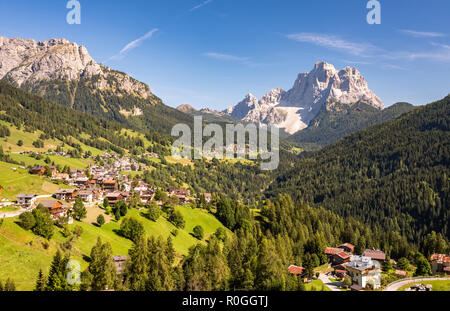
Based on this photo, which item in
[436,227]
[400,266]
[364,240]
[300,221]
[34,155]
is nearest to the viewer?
[400,266]

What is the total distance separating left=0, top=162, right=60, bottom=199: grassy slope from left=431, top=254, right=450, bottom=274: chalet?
134 meters

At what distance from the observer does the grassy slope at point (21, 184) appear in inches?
3809

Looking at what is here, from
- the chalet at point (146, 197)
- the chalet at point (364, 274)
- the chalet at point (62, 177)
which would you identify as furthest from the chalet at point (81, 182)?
the chalet at point (364, 274)

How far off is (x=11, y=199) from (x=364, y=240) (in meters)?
122

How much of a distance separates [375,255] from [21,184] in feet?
407

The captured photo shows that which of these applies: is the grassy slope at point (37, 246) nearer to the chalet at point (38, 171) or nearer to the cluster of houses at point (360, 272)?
the cluster of houses at point (360, 272)

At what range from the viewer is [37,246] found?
66.1 m

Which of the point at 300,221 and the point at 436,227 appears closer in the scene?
the point at 300,221

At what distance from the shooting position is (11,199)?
8925 centimetres

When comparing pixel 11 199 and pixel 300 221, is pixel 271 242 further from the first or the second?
pixel 11 199

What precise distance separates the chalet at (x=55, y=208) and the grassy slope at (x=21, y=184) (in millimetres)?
15654
